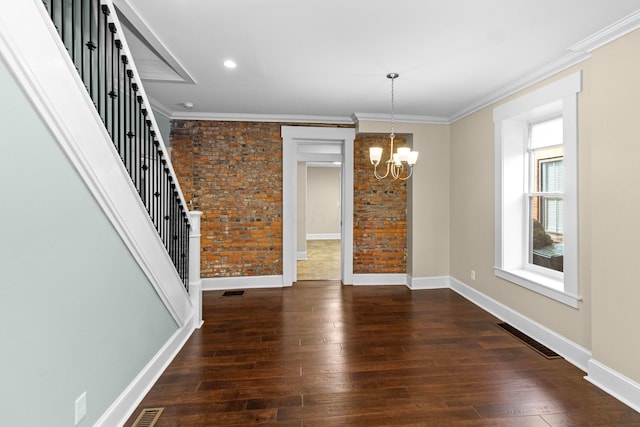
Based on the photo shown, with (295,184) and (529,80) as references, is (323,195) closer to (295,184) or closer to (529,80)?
(295,184)

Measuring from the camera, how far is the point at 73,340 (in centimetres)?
156

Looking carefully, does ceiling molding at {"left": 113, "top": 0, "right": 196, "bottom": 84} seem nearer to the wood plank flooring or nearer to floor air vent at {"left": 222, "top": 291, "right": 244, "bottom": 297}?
floor air vent at {"left": 222, "top": 291, "right": 244, "bottom": 297}

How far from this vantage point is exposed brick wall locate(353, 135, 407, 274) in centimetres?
496

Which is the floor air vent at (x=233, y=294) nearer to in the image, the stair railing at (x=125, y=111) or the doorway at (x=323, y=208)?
the stair railing at (x=125, y=111)

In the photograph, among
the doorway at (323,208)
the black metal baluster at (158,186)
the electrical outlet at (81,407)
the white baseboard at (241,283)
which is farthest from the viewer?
the doorway at (323,208)

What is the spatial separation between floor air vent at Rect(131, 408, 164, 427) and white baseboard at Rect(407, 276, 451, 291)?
144 inches

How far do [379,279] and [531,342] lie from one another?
2286mm

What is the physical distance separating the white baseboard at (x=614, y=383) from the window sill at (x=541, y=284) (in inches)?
19.6

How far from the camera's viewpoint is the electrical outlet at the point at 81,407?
61.9 inches

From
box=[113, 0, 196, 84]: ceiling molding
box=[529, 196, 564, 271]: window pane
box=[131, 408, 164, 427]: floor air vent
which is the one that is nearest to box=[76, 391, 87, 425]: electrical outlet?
box=[131, 408, 164, 427]: floor air vent

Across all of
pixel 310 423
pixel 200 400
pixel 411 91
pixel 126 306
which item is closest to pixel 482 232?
pixel 411 91

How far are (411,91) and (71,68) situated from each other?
10.4 feet

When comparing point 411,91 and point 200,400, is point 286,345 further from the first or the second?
point 411,91

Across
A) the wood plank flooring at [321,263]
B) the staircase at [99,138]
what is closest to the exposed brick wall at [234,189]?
the wood plank flooring at [321,263]
